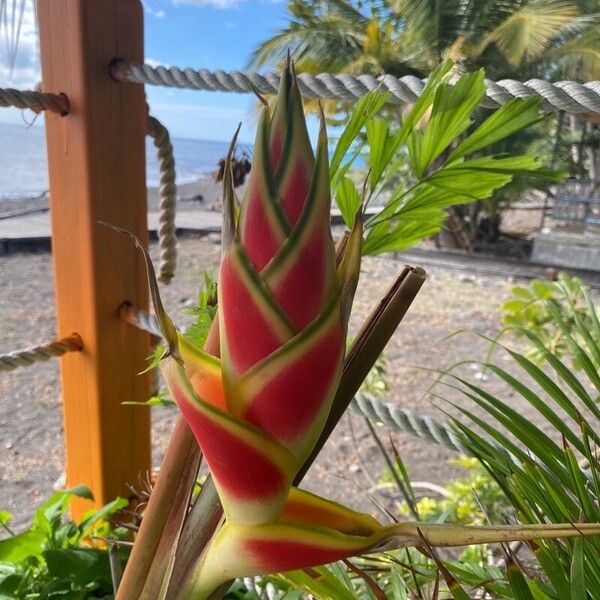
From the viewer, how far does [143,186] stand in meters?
0.64

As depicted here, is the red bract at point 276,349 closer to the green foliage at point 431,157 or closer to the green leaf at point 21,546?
the green foliage at point 431,157

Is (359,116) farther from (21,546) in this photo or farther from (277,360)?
(21,546)

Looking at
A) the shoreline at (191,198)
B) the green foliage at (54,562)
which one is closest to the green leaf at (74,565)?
the green foliage at (54,562)

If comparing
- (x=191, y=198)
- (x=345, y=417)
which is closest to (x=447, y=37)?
(x=191, y=198)

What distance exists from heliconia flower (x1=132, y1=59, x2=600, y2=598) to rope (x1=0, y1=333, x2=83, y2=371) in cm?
41

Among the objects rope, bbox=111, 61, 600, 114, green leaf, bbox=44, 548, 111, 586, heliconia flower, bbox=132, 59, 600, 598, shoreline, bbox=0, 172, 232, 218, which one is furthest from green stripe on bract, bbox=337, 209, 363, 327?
shoreline, bbox=0, 172, 232, 218

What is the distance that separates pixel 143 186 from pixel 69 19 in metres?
0.17

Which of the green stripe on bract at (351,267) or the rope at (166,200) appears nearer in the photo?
the green stripe on bract at (351,267)

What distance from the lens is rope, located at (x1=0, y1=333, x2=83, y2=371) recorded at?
22.1 inches

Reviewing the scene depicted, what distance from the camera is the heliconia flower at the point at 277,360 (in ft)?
0.62

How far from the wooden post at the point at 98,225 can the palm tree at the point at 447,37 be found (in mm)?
5827

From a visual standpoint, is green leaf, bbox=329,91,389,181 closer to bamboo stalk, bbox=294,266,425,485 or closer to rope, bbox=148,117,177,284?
bamboo stalk, bbox=294,266,425,485

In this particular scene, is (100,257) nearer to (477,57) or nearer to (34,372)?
(34,372)

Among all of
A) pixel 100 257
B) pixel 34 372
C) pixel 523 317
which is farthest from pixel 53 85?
pixel 34 372
